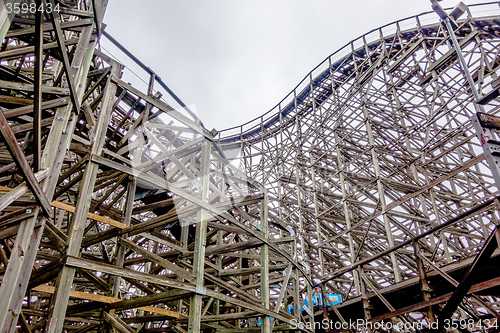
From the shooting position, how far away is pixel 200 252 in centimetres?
560

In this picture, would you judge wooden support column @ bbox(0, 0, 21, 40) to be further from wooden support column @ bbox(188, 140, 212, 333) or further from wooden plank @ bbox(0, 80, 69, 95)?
wooden support column @ bbox(188, 140, 212, 333)

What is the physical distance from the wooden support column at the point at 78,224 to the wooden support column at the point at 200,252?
1.66m

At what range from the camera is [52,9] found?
3336 millimetres

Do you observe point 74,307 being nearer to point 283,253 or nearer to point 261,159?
point 283,253

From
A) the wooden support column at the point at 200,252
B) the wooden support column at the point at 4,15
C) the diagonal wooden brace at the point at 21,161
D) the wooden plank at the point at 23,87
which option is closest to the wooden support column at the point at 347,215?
the wooden support column at the point at 200,252

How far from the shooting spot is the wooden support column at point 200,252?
16.3ft

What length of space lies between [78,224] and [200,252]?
1848 mm

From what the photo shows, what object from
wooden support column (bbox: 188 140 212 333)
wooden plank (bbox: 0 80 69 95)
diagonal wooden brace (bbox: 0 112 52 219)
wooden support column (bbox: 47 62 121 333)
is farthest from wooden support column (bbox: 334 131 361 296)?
wooden plank (bbox: 0 80 69 95)

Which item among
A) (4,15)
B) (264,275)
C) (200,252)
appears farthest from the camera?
(264,275)

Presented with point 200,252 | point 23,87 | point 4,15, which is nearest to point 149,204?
point 200,252

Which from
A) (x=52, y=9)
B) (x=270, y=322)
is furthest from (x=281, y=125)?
(x=52, y=9)

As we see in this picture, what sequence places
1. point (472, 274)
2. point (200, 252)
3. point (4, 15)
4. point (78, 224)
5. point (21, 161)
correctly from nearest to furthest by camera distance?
point (4, 15) < point (21, 161) < point (78, 224) < point (472, 274) < point (200, 252)

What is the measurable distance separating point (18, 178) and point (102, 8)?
10.5 ft

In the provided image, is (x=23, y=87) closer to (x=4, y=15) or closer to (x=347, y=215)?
(x=4, y=15)
